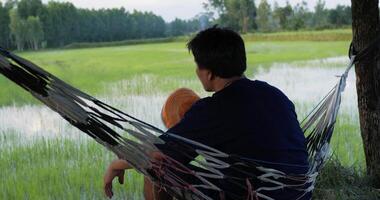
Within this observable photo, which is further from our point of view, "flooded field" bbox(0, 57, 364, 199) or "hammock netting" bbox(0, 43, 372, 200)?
"flooded field" bbox(0, 57, 364, 199)

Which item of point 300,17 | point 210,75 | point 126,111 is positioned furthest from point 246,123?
point 300,17

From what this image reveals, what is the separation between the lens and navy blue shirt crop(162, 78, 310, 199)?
1.22 metres

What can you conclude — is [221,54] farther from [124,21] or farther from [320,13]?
[320,13]

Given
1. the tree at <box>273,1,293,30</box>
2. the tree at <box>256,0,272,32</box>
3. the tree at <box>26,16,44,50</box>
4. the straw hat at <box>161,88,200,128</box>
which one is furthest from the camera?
the tree at <box>273,1,293,30</box>

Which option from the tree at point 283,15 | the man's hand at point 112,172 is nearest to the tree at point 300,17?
the tree at point 283,15

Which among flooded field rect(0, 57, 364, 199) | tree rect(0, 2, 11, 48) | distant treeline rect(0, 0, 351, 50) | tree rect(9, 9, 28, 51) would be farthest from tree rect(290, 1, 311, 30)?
flooded field rect(0, 57, 364, 199)

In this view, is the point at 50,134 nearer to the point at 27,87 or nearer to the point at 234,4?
the point at 27,87

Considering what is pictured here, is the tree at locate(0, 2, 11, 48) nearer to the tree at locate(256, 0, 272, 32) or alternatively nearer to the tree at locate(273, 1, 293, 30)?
the tree at locate(256, 0, 272, 32)

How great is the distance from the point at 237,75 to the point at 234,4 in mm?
15887

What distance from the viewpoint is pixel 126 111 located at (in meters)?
5.24

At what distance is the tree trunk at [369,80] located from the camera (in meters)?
2.29

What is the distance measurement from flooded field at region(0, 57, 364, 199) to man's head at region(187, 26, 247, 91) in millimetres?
1699

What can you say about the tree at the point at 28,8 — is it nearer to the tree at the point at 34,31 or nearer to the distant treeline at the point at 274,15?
the tree at the point at 34,31

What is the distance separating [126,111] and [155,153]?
13.0 feet
